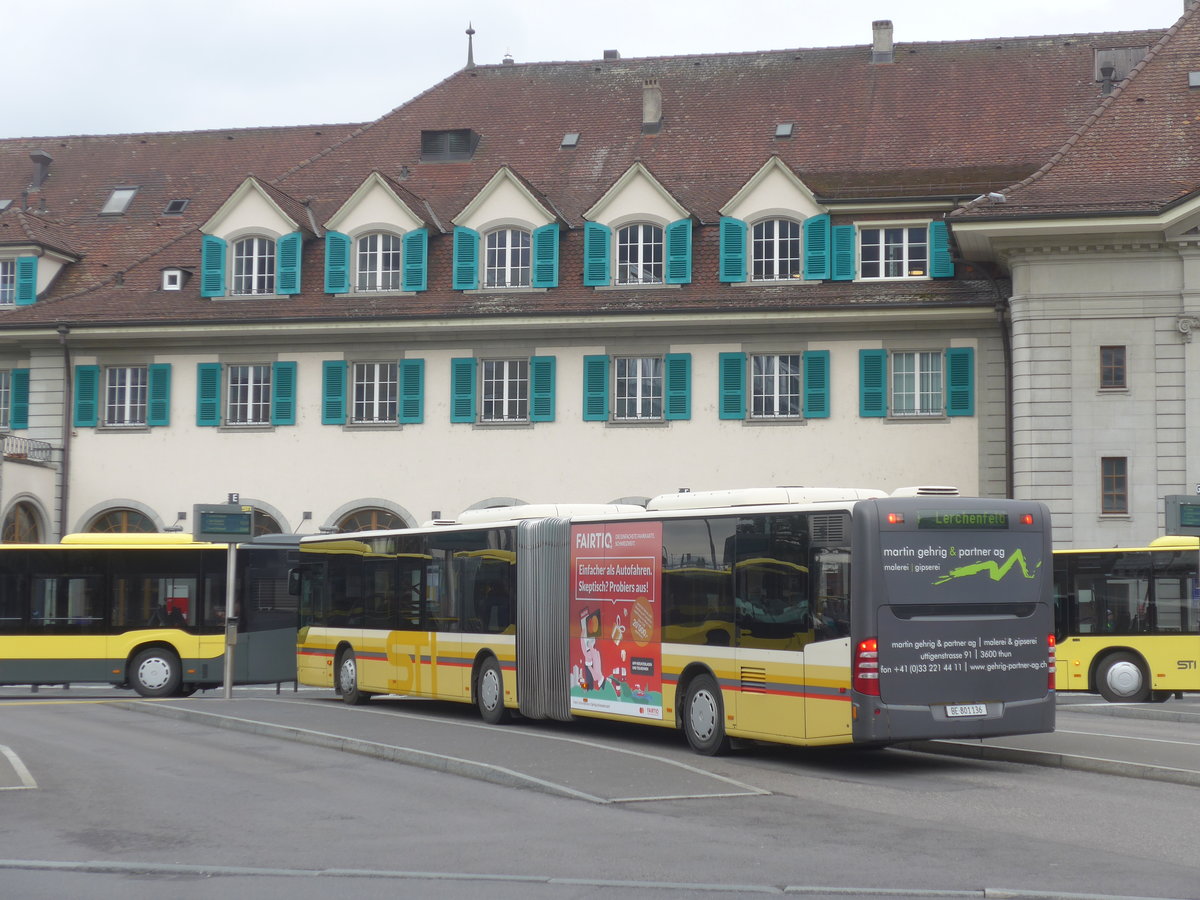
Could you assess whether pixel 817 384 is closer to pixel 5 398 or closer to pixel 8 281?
pixel 5 398

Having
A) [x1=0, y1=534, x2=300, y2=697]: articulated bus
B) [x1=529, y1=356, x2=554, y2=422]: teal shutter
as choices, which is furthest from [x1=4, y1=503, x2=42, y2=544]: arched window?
[x1=529, y1=356, x2=554, y2=422]: teal shutter

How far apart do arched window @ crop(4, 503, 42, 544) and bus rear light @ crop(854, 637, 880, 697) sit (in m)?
27.8

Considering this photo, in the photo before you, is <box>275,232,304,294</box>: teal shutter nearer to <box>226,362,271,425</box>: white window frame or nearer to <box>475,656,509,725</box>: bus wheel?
<box>226,362,271,425</box>: white window frame

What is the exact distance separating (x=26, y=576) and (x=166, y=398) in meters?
12.2

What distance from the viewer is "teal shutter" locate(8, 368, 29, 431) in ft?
134

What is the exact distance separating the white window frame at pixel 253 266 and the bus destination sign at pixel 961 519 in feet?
88.4

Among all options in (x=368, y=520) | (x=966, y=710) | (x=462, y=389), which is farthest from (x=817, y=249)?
(x=966, y=710)

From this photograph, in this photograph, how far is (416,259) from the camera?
128 feet

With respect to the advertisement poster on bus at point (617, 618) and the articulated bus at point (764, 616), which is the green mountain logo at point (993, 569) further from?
the advertisement poster on bus at point (617, 618)

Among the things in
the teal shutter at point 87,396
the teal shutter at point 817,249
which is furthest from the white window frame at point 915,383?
the teal shutter at point 87,396

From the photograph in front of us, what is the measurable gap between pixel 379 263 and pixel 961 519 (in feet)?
84.1

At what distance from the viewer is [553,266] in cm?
3819

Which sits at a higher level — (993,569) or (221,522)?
(221,522)

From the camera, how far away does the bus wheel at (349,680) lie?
82.4 ft
